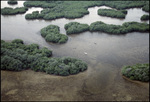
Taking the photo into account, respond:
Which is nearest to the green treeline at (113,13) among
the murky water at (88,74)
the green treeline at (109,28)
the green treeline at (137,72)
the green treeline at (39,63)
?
the green treeline at (109,28)

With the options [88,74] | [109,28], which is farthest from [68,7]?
[88,74]

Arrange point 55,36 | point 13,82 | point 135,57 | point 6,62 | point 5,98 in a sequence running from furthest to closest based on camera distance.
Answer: point 55,36 < point 135,57 < point 6,62 < point 13,82 < point 5,98

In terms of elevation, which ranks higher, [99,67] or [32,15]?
[32,15]

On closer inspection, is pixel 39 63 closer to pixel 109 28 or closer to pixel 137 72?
pixel 137 72

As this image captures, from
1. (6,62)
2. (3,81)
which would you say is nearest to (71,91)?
(3,81)

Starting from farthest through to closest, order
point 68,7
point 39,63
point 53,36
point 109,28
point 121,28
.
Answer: point 68,7
point 109,28
point 121,28
point 53,36
point 39,63

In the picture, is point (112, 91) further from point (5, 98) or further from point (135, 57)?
A: point (5, 98)

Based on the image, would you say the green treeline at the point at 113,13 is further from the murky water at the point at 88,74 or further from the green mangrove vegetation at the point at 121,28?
the murky water at the point at 88,74
